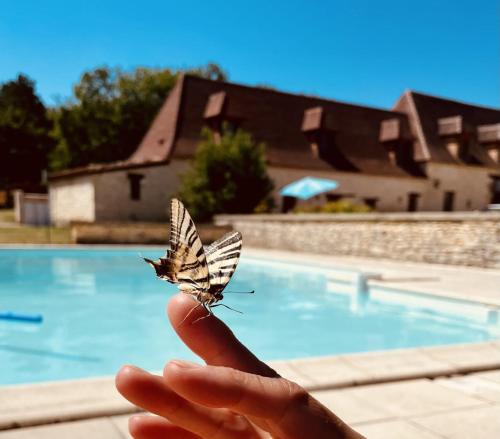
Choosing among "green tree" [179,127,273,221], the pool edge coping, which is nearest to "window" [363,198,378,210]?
"green tree" [179,127,273,221]

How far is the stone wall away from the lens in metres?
14.0

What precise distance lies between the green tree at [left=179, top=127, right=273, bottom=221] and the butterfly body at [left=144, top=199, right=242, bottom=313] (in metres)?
22.9

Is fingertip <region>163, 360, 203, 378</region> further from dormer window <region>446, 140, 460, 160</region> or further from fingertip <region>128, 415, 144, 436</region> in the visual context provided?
dormer window <region>446, 140, 460, 160</region>

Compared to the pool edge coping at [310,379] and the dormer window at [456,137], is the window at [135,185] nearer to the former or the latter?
the pool edge coping at [310,379]

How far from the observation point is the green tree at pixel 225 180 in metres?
24.2

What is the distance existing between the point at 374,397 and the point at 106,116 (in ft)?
130

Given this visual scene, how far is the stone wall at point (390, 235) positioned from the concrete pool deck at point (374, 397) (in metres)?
9.91

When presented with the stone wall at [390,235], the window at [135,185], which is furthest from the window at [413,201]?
the window at [135,185]

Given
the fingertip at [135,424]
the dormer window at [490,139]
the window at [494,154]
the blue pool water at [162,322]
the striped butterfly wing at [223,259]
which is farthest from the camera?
the window at [494,154]

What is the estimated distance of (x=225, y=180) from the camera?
24562 mm

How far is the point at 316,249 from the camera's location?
781 inches

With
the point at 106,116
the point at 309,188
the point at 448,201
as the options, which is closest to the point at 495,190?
the point at 448,201

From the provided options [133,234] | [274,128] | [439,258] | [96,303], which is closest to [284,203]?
[274,128]

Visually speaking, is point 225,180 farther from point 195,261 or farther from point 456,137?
point 195,261
